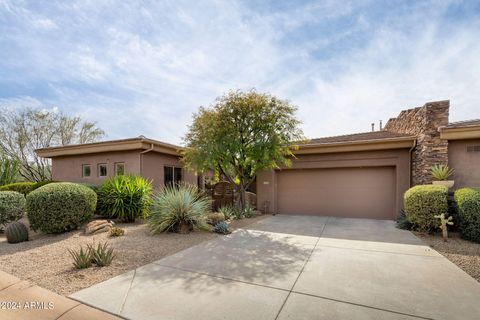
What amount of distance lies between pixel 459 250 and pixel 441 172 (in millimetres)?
3032

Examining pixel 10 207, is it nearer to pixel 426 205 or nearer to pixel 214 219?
pixel 214 219

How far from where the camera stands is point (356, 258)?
5023 mm

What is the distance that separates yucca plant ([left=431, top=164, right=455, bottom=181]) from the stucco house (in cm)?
24

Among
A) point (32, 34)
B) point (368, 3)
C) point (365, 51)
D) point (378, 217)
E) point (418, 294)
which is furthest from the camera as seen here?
point (378, 217)

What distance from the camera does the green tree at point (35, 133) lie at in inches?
760

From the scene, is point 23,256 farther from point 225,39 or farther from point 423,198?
point 423,198

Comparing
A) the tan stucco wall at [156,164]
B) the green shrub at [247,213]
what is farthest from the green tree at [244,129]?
the tan stucco wall at [156,164]

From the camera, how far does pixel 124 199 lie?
8.70 meters

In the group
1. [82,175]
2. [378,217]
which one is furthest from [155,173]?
[378,217]

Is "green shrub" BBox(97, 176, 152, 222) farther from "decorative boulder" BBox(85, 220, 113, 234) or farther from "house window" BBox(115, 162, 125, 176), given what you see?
"house window" BBox(115, 162, 125, 176)

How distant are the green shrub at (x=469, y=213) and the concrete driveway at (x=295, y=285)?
5.33 ft

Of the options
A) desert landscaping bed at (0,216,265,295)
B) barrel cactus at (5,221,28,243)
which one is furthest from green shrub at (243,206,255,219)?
barrel cactus at (5,221,28,243)

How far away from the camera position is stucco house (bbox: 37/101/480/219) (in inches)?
316

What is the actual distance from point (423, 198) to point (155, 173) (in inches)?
445
